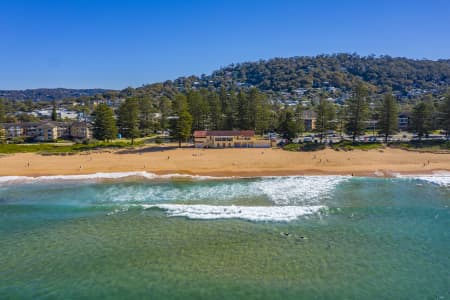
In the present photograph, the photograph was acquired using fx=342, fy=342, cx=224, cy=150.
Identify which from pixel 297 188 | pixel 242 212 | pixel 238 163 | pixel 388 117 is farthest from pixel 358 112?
pixel 242 212

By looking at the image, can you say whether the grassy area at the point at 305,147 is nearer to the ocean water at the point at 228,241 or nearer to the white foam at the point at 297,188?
the white foam at the point at 297,188

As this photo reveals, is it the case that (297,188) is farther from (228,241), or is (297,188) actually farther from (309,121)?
(309,121)

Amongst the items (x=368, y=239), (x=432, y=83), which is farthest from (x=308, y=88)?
(x=368, y=239)

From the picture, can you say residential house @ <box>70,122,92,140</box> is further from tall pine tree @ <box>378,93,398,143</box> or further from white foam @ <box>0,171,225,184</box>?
tall pine tree @ <box>378,93,398,143</box>

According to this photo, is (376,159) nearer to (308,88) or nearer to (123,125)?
(123,125)

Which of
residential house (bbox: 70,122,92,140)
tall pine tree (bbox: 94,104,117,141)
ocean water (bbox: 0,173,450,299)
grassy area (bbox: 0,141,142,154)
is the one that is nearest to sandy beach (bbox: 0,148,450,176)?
grassy area (bbox: 0,141,142,154)
